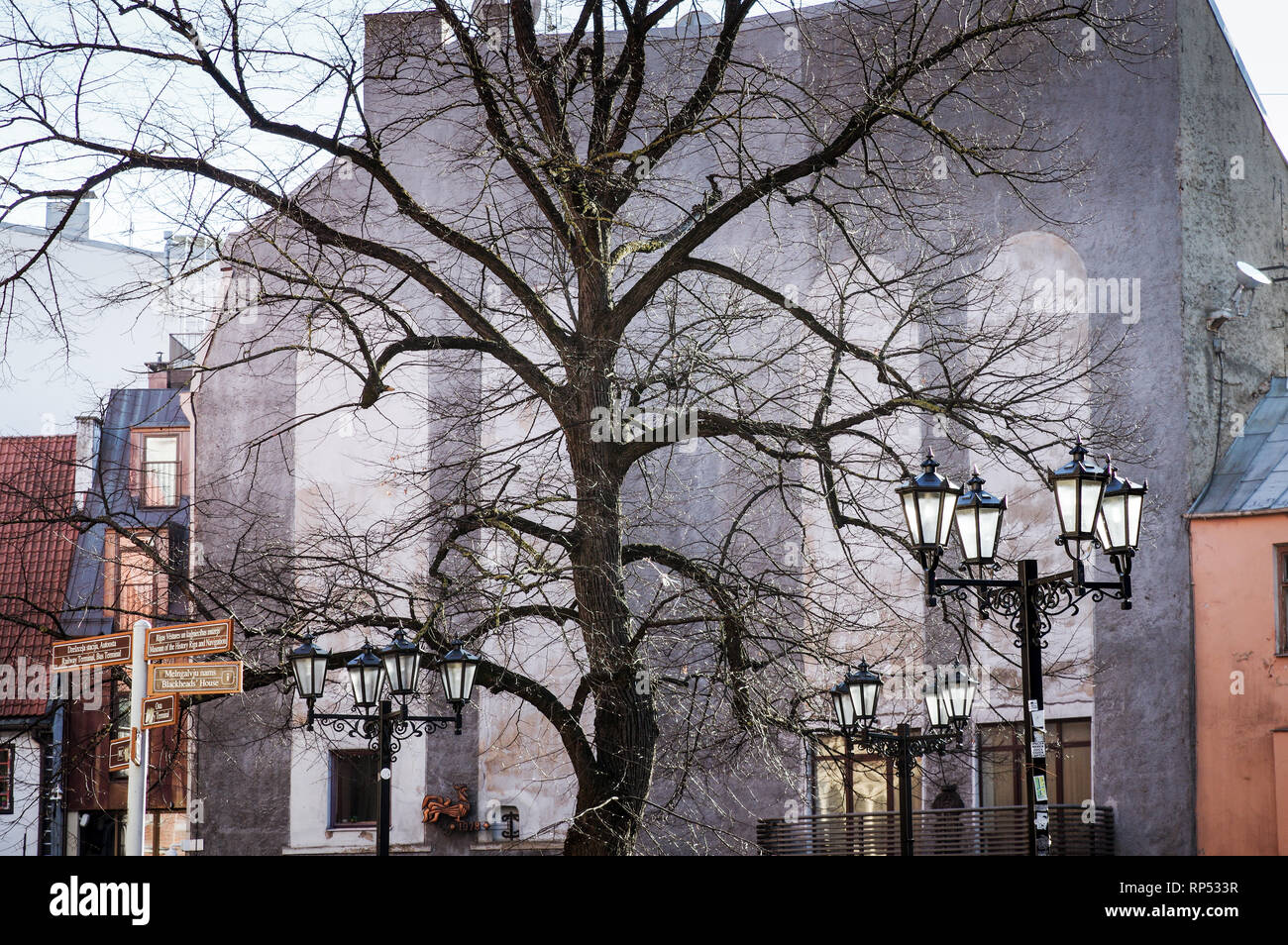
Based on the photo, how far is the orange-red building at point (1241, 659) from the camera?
19.8m

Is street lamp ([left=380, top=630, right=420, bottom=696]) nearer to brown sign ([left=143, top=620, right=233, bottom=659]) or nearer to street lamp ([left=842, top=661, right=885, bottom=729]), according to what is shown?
brown sign ([left=143, top=620, right=233, bottom=659])

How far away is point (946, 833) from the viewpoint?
69.9 ft

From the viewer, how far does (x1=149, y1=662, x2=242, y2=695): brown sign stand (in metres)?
11.7

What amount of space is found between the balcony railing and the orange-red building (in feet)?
4.88

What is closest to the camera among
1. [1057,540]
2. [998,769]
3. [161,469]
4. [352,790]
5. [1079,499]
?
[1057,540]

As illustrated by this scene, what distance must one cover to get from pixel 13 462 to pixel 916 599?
1939cm

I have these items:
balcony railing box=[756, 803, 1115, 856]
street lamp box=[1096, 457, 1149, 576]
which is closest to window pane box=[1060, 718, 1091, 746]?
balcony railing box=[756, 803, 1115, 856]

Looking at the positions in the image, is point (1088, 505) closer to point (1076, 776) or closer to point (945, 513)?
point (945, 513)

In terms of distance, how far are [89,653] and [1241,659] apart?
603 inches

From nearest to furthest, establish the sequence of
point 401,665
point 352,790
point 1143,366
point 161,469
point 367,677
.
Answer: point 401,665, point 367,677, point 1143,366, point 352,790, point 161,469

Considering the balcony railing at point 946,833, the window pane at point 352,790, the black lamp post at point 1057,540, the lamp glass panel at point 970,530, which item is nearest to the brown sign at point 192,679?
the black lamp post at point 1057,540

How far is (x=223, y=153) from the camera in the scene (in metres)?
12.1

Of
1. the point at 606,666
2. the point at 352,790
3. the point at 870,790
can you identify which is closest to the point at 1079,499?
the point at 606,666
